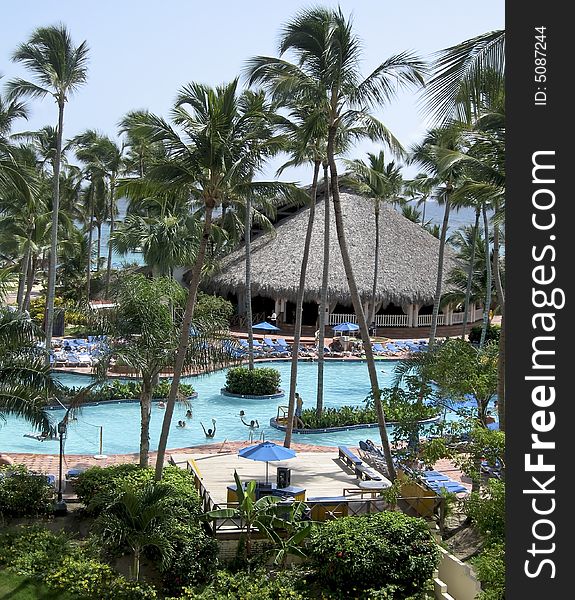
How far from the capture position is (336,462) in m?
17.2

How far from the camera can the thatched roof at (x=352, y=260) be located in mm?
39031

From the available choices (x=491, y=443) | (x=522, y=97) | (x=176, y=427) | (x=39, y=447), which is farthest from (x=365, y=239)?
(x=522, y=97)

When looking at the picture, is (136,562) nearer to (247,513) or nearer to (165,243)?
(247,513)

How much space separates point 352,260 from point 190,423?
61.6 feet

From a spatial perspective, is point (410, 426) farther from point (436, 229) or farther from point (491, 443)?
point (436, 229)

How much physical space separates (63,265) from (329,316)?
14664 mm

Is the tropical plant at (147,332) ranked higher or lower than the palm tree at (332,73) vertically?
lower

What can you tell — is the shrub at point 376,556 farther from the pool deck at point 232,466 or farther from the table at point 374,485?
the pool deck at point 232,466

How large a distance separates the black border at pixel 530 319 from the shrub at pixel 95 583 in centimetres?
727

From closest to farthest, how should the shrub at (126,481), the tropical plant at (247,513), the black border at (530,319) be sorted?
the black border at (530,319) < the tropical plant at (247,513) < the shrub at (126,481)

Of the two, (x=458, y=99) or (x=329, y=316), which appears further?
(x=329, y=316)

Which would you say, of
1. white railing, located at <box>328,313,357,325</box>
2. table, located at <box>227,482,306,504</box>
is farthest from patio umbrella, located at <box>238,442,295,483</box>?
white railing, located at <box>328,313,357,325</box>

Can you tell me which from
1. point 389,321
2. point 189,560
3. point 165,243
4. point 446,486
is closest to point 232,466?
point 446,486

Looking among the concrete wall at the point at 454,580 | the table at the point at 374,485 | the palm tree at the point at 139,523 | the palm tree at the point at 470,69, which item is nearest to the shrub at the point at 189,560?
the palm tree at the point at 139,523
